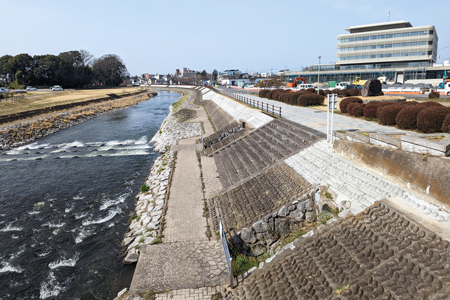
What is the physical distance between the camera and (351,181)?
8750mm

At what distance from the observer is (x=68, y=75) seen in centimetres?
8800

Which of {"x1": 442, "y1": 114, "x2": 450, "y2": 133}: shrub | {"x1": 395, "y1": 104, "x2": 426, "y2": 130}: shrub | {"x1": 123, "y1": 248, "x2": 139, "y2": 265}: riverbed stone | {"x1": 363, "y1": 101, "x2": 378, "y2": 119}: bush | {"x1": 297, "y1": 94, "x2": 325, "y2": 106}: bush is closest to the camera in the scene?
{"x1": 123, "y1": 248, "x2": 139, "y2": 265}: riverbed stone

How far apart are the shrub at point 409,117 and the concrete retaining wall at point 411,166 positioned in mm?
4779

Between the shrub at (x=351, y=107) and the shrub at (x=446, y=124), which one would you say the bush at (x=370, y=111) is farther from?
the shrub at (x=446, y=124)

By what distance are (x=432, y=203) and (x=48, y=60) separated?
97338 mm

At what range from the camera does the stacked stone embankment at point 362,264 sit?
5.12 meters

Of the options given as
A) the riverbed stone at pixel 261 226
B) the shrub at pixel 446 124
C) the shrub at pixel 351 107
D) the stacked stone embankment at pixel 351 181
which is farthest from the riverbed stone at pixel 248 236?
the shrub at pixel 351 107

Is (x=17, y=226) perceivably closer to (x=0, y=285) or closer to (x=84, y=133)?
(x=0, y=285)

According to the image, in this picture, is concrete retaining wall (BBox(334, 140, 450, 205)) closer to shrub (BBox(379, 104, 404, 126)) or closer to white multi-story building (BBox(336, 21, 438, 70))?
shrub (BBox(379, 104, 404, 126))

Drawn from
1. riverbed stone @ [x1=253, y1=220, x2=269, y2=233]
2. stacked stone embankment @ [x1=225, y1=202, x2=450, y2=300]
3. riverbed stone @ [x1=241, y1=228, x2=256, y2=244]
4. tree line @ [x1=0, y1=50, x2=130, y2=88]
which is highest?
tree line @ [x1=0, y1=50, x2=130, y2=88]

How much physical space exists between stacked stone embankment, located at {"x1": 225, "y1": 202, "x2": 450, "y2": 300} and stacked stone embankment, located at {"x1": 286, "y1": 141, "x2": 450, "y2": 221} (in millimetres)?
585

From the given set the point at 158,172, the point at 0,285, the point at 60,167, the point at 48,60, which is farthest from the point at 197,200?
the point at 48,60

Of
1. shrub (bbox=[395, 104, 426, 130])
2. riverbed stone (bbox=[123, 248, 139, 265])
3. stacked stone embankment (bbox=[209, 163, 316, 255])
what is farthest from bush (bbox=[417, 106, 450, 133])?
riverbed stone (bbox=[123, 248, 139, 265])

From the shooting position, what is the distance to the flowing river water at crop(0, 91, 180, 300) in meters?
8.72
